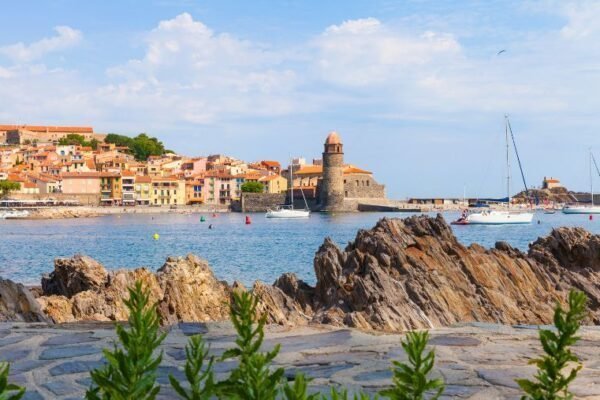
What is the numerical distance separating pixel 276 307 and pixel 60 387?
16.7 feet

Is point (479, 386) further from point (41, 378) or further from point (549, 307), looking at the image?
point (549, 307)

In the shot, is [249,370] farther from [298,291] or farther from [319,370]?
[298,291]

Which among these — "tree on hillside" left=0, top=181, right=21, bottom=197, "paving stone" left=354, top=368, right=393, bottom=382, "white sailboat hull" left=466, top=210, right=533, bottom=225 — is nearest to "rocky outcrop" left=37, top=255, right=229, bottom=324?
"paving stone" left=354, top=368, right=393, bottom=382

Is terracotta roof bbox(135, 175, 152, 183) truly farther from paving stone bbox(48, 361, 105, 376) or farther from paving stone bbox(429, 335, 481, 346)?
paving stone bbox(48, 361, 105, 376)

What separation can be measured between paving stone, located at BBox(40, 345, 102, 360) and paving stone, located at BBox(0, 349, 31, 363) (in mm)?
92

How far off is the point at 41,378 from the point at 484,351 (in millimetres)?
2229

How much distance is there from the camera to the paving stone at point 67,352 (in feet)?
12.9

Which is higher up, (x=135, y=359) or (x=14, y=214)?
(x=135, y=359)

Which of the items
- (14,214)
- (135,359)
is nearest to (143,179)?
(14,214)

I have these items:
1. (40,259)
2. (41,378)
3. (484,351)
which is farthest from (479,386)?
(40,259)

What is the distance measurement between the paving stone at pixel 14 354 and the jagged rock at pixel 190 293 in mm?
2844

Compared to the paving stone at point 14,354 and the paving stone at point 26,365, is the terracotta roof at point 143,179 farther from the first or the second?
the paving stone at point 26,365

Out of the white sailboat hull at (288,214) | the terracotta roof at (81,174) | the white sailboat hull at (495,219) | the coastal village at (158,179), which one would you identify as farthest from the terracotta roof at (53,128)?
the white sailboat hull at (495,219)

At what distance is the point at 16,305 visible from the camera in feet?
19.6
